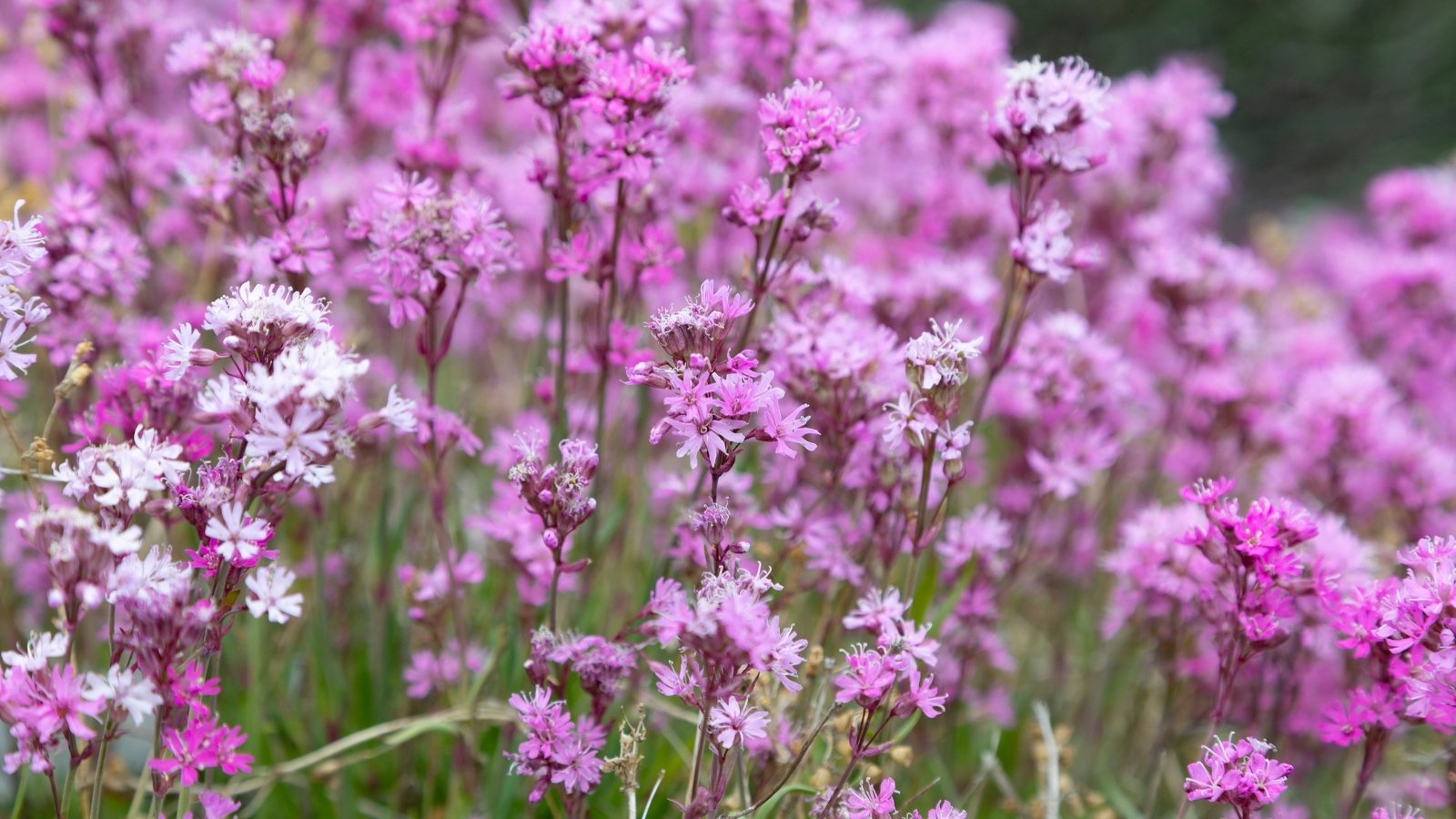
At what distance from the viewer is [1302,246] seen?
7062mm

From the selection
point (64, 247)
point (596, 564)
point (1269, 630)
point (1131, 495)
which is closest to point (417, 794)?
point (596, 564)

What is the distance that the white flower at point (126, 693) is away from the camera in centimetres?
174

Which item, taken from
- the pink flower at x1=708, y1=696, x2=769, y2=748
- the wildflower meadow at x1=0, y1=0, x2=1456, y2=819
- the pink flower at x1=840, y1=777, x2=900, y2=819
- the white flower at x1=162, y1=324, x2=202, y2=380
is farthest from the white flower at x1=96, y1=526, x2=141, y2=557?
the pink flower at x1=840, y1=777, x2=900, y2=819

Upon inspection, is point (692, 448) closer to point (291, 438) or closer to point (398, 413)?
point (398, 413)

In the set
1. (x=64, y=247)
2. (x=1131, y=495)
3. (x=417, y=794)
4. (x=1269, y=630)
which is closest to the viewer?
(x=1269, y=630)

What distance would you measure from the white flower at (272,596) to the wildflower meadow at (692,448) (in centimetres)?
5

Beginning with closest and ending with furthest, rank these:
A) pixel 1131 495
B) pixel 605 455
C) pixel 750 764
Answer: pixel 750 764 → pixel 605 455 → pixel 1131 495

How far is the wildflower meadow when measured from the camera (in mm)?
1994

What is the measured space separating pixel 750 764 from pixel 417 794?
108cm

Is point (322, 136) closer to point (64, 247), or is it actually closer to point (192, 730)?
point (64, 247)

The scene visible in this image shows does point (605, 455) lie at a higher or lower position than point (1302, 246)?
lower

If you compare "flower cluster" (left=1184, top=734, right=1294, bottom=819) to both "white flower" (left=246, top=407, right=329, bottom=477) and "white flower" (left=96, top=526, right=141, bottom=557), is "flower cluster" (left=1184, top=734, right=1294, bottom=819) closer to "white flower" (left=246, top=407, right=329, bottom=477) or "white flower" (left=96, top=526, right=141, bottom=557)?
"white flower" (left=246, top=407, right=329, bottom=477)

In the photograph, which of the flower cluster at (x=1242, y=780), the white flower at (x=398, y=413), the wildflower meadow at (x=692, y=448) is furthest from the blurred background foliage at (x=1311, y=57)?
the white flower at (x=398, y=413)

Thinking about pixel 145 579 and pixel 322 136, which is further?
pixel 322 136
